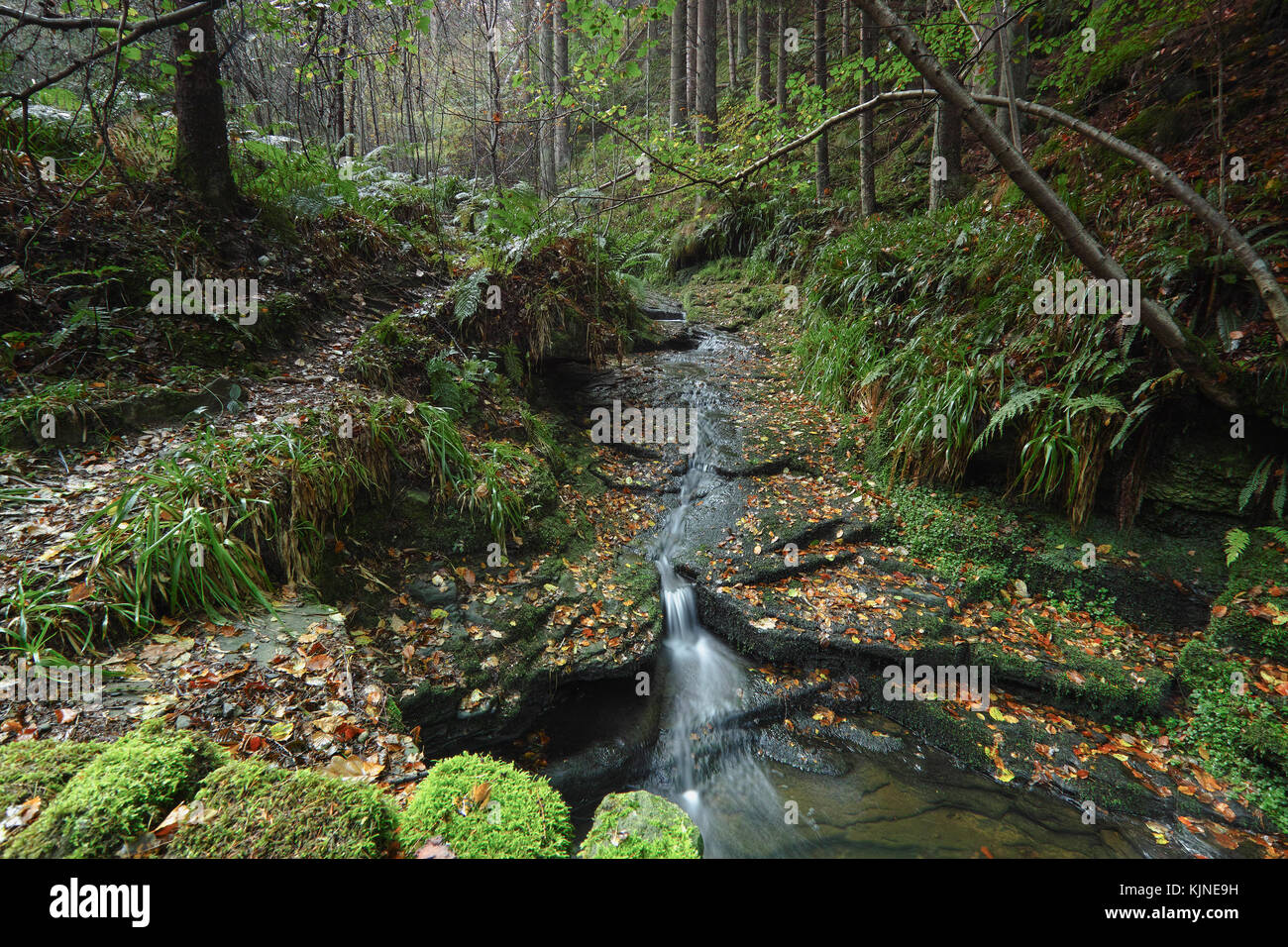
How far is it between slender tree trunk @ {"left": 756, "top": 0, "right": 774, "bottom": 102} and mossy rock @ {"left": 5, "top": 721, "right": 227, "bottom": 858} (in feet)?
52.3

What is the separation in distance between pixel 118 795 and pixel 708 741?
3877mm

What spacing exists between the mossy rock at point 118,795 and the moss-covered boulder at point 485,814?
2.65ft

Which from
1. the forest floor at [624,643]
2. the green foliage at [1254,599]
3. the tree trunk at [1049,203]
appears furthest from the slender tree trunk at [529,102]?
the green foliage at [1254,599]

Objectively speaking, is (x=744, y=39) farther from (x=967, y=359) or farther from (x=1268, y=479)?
(x=1268, y=479)

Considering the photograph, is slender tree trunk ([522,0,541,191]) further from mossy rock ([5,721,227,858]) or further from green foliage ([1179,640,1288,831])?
green foliage ([1179,640,1288,831])

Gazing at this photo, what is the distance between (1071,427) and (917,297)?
3.09m

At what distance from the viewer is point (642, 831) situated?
76.7 inches

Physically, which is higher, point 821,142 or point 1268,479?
point 821,142

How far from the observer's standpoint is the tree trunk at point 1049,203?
306 cm

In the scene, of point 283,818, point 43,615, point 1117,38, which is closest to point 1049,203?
point 283,818

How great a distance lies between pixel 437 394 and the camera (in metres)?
5.61

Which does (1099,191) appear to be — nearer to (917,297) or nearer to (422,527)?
(917,297)

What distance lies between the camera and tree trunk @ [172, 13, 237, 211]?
16.6ft
